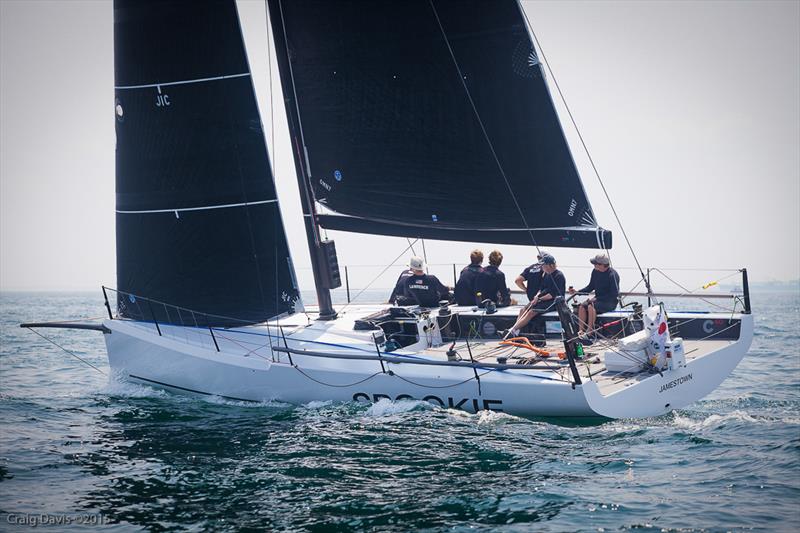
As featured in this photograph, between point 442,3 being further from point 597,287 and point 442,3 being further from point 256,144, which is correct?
point 597,287

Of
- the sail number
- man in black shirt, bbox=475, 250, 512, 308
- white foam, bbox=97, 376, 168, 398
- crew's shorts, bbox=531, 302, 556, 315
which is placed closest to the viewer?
crew's shorts, bbox=531, 302, 556, 315

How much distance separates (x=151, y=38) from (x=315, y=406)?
6.68 metres

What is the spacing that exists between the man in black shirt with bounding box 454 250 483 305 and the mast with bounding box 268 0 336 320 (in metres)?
2.28

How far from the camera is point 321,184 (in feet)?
43.1

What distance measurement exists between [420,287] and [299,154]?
307 cm

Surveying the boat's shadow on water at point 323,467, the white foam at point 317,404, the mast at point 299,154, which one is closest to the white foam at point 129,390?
the boat's shadow on water at point 323,467

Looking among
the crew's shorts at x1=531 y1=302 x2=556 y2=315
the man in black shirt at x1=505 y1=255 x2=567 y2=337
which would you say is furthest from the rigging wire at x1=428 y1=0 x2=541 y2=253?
A: the crew's shorts at x1=531 y1=302 x2=556 y2=315

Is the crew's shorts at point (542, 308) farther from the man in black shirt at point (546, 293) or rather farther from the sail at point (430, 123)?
the sail at point (430, 123)

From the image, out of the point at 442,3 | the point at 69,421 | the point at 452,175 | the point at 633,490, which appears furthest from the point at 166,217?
the point at 633,490

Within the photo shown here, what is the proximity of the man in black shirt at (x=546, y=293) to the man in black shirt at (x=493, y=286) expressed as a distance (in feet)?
3.83

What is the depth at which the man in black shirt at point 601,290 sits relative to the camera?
1152 cm

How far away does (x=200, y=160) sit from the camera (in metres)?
12.7

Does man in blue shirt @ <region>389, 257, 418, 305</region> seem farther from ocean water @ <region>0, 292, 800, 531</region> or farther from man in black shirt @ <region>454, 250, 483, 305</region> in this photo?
ocean water @ <region>0, 292, 800, 531</region>

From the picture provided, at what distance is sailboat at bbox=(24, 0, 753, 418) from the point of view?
1165 cm
